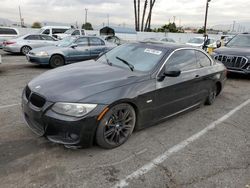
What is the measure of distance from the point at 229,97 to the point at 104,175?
4782 mm

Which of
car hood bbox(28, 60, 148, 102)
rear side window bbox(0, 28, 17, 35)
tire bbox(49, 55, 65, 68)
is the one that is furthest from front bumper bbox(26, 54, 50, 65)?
rear side window bbox(0, 28, 17, 35)

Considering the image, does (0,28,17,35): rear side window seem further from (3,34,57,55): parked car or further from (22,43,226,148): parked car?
(22,43,226,148): parked car

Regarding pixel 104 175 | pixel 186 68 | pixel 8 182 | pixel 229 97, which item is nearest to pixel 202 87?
pixel 186 68

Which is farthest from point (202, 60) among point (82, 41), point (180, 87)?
point (82, 41)

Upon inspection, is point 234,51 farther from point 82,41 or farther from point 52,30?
point 52,30

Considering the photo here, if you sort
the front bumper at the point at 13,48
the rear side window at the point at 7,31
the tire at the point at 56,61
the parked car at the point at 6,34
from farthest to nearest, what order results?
the rear side window at the point at 7,31, the parked car at the point at 6,34, the front bumper at the point at 13,48, the tire at the point at 56,61

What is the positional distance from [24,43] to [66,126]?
12322 millimetres

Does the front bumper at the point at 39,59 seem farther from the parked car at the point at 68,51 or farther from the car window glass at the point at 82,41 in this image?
the car window glass at the point at 82,41

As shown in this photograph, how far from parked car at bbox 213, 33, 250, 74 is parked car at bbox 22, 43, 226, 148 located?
409 centimetres

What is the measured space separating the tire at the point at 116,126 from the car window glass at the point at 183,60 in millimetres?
1251

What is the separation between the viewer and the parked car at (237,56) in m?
7.68

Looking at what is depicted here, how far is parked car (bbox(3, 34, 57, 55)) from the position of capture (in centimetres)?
1291

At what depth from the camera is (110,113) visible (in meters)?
2.91

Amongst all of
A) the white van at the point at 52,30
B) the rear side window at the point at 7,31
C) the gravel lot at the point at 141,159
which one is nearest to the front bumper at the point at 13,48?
the rear side window at the point at 7,31
